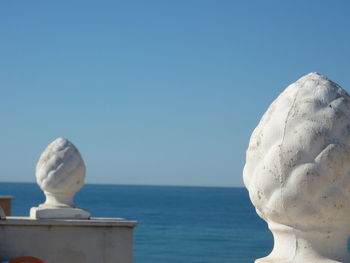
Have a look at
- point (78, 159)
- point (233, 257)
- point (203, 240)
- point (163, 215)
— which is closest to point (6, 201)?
point (78, 159)

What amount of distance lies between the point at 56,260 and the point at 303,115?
8.37m

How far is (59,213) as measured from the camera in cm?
1202

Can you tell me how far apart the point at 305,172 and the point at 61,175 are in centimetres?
888

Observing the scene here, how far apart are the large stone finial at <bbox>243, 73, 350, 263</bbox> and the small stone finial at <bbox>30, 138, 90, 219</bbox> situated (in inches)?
326

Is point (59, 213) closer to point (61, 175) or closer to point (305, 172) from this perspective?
point (61, 175)

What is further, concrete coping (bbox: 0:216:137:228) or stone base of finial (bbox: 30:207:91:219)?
stone base of finial (bbox: 30:207:91:219)

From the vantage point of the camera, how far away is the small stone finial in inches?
483

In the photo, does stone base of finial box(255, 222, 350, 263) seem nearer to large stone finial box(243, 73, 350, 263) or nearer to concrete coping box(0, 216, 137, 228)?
large stone finial box(243, 73, 350, 263)

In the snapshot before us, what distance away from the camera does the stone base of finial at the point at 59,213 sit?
11.8 meters

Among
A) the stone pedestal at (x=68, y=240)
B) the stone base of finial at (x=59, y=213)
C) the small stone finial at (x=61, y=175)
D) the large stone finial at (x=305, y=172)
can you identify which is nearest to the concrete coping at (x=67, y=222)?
the stone pedestal at (x=68, y=240)

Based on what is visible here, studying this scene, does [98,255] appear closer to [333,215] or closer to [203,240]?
[333,215]

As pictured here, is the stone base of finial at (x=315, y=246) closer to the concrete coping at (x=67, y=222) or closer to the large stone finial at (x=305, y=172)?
the large stone finial at (x=305, y=172)

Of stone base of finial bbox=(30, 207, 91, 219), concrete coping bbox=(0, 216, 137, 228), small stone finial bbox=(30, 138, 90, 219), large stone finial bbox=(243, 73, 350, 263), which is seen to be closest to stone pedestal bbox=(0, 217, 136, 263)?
concrete coping bbox=(0, 216, 137, 228)

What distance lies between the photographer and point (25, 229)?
1152 centimetres
